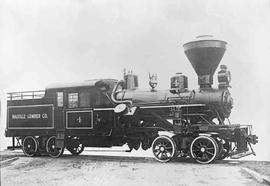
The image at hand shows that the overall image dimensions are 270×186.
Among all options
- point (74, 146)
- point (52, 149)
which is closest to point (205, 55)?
point (74, 146)

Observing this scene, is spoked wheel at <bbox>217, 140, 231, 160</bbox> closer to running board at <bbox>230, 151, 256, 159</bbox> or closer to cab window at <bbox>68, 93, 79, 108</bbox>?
running board at <bbox>230, 151, 256, 159</bbox>

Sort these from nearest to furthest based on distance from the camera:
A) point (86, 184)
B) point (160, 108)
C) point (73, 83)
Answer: point (86, 184) < point (160, 108) < point (73, 83)

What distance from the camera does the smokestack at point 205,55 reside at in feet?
32.5

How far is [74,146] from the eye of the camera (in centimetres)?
1268

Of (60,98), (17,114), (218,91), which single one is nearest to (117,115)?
(60,98)

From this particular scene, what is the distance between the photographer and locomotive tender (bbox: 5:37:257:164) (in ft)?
32.4

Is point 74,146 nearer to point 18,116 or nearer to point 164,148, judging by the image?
point 18,116

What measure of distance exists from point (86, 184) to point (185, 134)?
Result: 3.50 m

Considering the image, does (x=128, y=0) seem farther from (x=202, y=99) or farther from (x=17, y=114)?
(x=17, y=114)

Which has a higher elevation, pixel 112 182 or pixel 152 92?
pixel 152 92

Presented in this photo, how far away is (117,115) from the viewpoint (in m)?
11.2

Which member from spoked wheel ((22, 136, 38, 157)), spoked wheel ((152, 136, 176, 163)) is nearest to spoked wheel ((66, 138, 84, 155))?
spoked wheel ((22, 136, 38, 157))

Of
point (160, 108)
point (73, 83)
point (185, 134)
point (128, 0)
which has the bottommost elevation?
point (185, 134)

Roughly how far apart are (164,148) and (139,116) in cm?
137
